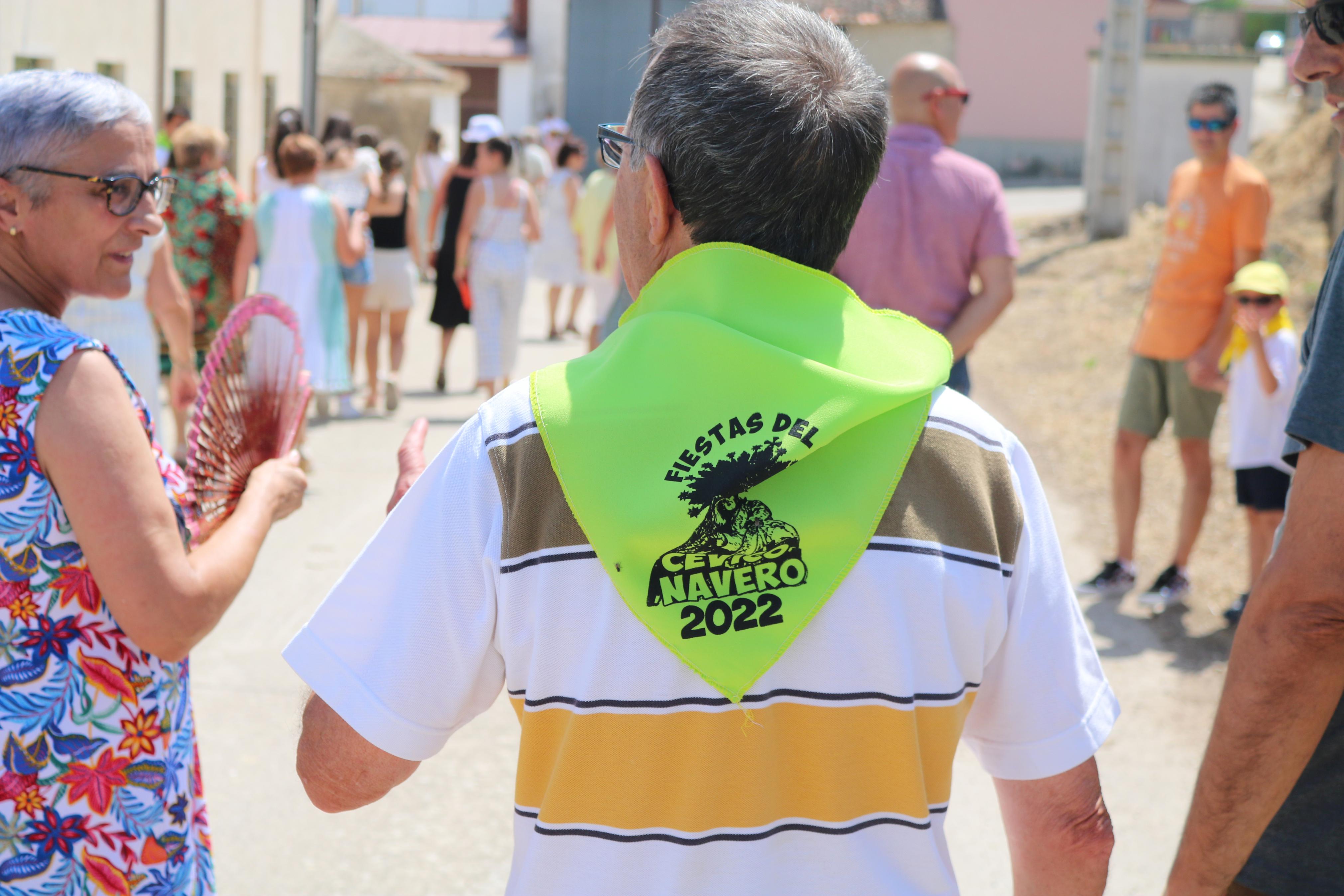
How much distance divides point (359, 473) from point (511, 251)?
240 centimetres

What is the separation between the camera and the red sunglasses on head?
4.86 m

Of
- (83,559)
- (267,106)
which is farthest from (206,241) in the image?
(267,106)

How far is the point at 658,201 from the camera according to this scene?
147cm

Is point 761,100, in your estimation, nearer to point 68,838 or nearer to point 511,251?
point 68,838

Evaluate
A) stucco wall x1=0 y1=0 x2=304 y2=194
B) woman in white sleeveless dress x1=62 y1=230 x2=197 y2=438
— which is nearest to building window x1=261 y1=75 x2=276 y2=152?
stucco wall x1=0 y1=0 x2=304 y2=194

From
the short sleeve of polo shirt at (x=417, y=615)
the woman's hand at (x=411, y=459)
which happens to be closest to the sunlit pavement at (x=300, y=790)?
the woman's hand at (x=411, y=459)

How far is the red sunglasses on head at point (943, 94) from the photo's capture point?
4859 millimetres

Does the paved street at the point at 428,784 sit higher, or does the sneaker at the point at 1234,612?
the sneaker at the point at 1234,612

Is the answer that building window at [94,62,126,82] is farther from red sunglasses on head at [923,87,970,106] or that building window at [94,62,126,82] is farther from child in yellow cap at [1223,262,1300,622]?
child in yellow cap at [1223,262,1300,622]

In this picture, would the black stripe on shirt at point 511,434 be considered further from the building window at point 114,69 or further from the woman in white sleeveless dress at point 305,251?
the building window at point 114,69

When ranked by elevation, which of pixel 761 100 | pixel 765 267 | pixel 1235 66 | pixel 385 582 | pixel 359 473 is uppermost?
pixel 1235 66

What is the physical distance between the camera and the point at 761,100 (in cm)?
141

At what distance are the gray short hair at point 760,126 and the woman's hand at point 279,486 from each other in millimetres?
1133

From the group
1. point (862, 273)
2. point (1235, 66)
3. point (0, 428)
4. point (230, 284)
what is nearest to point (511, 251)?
point (230, 284)
